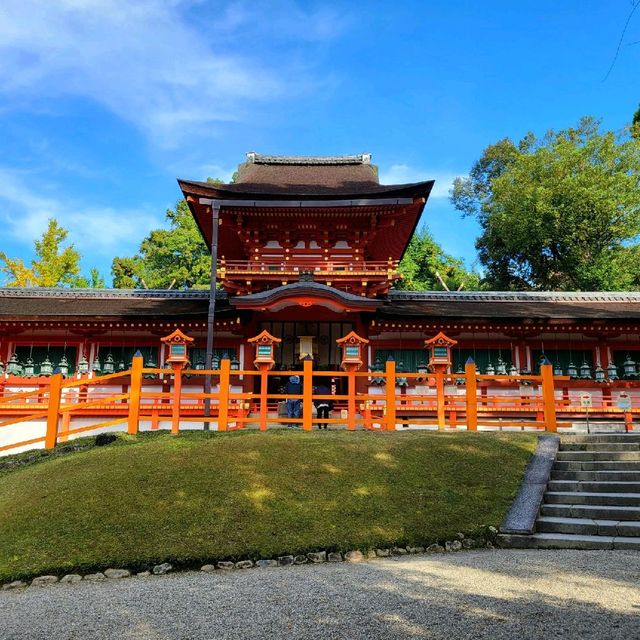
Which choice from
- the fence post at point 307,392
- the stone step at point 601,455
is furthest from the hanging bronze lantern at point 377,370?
the stone step at point 601,455

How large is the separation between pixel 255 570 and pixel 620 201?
27925 millimetres

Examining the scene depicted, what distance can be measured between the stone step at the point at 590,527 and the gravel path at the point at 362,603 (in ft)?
2.60

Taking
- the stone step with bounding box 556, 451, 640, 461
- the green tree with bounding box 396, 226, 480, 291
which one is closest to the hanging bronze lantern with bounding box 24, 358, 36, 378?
the stone step with bounding box 556, 451, 640, 461

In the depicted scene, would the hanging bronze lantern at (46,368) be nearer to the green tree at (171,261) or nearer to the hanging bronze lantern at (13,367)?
the hanging bronze lantern at (13,367)

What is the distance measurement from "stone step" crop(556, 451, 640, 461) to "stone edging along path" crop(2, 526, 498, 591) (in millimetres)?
3235

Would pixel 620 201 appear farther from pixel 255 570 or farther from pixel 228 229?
pixel 255 570

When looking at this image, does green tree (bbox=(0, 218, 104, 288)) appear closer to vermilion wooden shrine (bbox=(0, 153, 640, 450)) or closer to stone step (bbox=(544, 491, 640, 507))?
vermilion wooden shrine (bbox=(0, 153, 640, 450))

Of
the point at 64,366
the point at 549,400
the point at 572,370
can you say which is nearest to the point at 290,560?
the point at 549,400

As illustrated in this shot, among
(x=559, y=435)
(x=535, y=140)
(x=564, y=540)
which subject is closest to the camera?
(x=564, y=540)

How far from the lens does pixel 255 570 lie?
6.20 meters

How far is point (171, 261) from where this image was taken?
35250mm

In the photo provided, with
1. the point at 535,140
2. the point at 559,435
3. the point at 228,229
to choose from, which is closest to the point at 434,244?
the point at 535,140

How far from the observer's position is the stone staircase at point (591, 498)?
22.6 ft

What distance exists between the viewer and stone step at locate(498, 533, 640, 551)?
6.73 m
